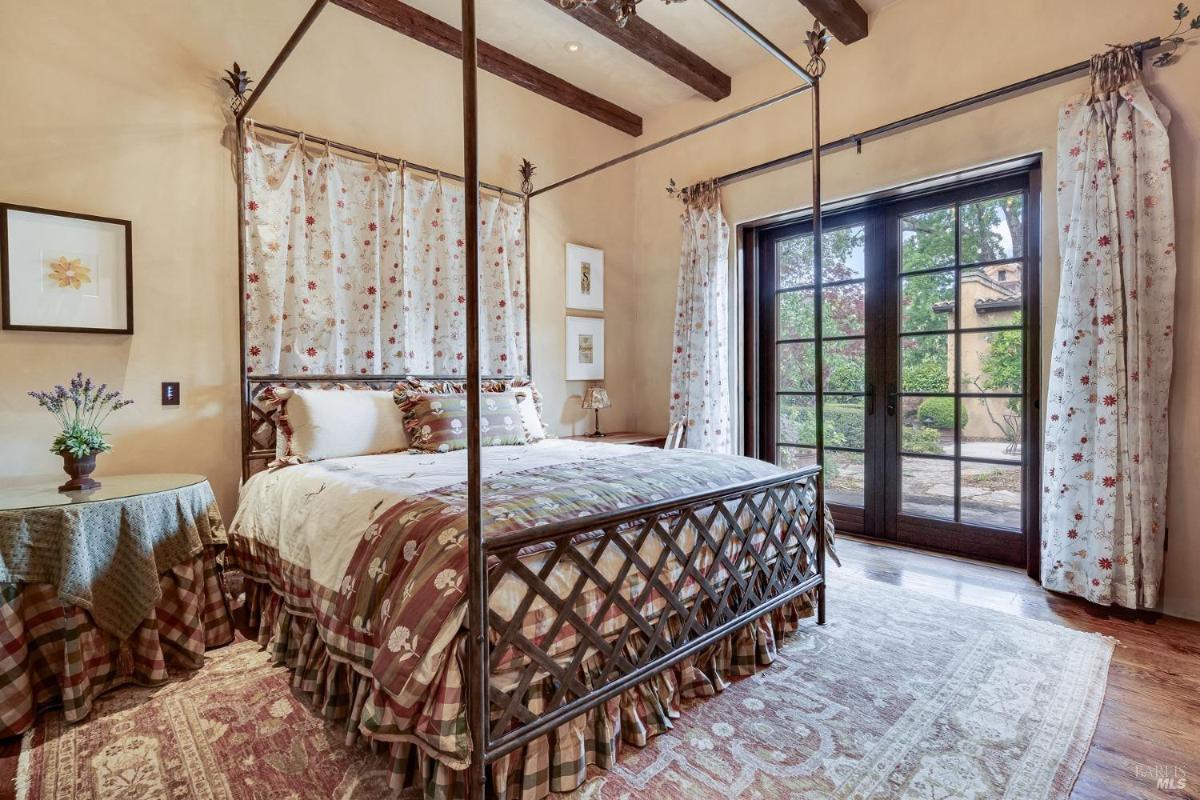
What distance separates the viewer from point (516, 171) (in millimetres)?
3719

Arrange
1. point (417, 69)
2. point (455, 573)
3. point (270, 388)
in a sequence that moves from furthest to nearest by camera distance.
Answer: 1. point (417, 69)
2. point (270, 388)
3. point (455, 573)

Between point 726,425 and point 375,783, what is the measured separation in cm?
291

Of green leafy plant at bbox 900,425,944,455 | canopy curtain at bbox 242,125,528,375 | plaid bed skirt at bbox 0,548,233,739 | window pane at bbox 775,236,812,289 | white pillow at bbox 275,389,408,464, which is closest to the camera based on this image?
plaid bed skirt at bbox 0,548,233,739

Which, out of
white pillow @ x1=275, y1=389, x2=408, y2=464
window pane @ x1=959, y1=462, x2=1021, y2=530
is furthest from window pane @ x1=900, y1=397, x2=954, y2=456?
white pillow @ x1=275, y1=389, x2=408, y2=464

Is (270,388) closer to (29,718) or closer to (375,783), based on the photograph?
(29,718)

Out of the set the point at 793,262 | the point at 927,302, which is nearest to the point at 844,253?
the point at 793,262

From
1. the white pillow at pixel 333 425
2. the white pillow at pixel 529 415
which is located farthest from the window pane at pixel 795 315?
the white pillow at pixel 333 425

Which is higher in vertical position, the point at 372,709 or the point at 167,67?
the point at 167,67

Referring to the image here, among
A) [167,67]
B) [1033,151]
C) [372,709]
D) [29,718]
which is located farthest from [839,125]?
[29,718]

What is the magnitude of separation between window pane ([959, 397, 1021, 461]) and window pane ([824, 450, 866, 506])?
59 cm

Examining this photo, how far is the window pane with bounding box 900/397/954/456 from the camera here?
3.20 m

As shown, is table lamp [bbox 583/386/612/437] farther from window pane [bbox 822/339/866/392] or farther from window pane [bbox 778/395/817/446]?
window pane [bbox 822/339/866/392]

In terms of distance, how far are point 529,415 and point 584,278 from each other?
4.44ft

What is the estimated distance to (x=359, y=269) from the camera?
2943 millimetres
